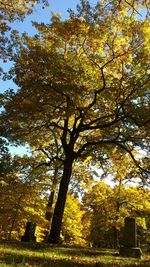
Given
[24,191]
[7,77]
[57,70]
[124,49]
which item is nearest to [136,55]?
[124,49]

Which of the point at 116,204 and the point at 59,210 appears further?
the point at 116,204

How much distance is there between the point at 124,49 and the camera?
1845cm

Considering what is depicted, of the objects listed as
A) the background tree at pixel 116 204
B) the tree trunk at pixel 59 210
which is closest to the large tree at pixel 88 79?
the tree trunk at pixel 59 210

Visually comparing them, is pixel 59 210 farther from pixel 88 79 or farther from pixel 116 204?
pixel 116 204

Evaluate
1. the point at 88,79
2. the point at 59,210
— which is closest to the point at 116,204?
the point at 59,210

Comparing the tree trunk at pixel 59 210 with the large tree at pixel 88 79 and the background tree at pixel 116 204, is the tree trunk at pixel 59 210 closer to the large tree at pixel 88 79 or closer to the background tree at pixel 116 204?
the large tree at pixel 88 79

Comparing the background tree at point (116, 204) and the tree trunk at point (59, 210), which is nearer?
the tree trunk at point (59, 210)

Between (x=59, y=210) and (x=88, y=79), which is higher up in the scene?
(x=88, y=79)

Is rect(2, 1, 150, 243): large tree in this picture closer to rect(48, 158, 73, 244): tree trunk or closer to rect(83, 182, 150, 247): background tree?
rect(48, 158, 73, 244): tree trunk

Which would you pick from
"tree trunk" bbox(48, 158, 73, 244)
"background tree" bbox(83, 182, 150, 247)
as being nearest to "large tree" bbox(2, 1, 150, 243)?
"tree trunk" bbox(48, 158, 73, 244)

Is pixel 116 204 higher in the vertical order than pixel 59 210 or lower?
higher

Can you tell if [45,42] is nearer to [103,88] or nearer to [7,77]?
[7,77]

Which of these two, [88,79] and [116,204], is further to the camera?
[116,204]

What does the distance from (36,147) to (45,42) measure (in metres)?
8.56
